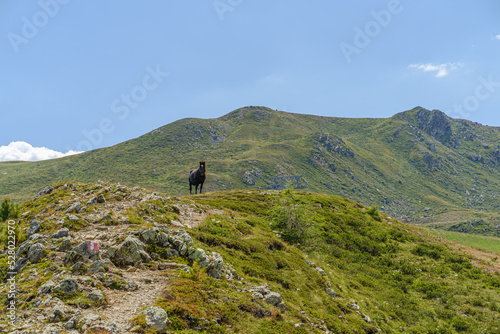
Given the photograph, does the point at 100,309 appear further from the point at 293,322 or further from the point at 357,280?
the point at 357,280

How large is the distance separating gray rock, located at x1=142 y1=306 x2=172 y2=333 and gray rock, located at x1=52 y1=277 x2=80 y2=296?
292 centimetres

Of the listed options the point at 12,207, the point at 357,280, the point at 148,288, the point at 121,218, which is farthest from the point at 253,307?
the point at 12,207

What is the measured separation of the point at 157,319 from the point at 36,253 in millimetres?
7423

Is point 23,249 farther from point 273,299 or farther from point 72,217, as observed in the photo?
point 273,299

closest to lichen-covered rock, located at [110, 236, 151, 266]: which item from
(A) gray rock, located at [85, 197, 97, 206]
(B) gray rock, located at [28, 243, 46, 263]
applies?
(B) gray rock, located at [28, 243, 46, 263]

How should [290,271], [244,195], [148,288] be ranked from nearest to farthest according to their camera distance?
[148,288] < [290,271] < [244,195]

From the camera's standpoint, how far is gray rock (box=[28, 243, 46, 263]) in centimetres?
1110

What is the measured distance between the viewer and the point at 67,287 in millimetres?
9008

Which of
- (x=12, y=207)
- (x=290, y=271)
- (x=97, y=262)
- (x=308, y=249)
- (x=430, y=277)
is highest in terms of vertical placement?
(x=12, y=207)

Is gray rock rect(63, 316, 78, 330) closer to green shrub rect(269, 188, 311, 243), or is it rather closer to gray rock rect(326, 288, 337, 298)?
gray rock rect(326, 288, 337, 298)

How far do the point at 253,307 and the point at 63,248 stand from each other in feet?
31.4

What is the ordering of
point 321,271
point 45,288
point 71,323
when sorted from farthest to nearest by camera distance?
point 321,271
point 45,288
point 71,323

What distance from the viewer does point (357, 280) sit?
2234 cm

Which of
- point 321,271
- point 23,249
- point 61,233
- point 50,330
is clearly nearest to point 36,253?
point 23,249
